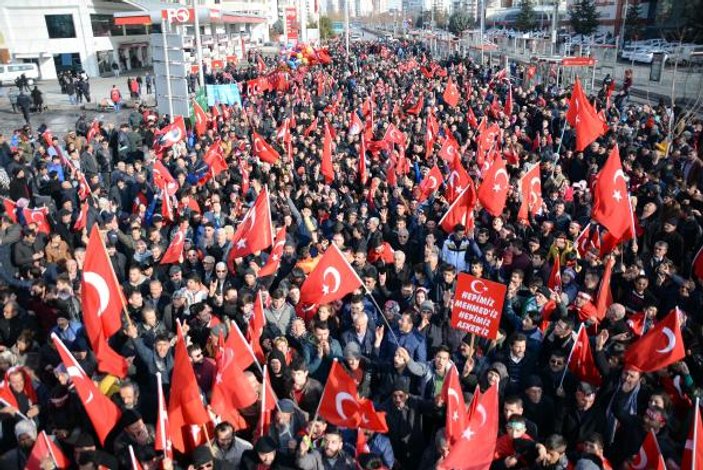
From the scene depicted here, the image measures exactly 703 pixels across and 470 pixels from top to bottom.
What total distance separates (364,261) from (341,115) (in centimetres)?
1136

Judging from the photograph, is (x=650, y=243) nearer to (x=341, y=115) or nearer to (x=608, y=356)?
(x=608, y=356)

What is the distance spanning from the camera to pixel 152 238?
799 centimetres

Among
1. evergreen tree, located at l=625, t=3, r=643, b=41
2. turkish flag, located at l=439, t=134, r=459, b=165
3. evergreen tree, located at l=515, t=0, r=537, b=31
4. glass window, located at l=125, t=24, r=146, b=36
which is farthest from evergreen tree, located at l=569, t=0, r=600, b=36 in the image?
turkish flag, located at l=439, t=134, r=459, b=165

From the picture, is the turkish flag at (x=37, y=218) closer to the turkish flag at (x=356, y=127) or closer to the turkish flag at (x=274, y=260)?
the turkish flag at (x=274, y=260)

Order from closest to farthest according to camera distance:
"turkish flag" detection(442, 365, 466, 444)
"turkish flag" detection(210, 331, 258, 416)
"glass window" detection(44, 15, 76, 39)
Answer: "turkish flag" detection(442, 365, 466, 444)
"turkish flag" detection(210, 331, 258, 416)
"glass window" detection(44, 15, 76, 39)

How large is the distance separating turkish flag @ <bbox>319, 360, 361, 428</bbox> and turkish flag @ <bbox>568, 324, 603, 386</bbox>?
198 cm

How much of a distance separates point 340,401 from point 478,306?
1588mm

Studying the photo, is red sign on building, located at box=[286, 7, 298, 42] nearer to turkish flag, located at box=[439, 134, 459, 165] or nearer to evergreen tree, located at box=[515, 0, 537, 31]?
evergreen tree, located at box=[515, 0, 537, 31]

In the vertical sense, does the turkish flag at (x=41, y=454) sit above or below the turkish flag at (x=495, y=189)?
below

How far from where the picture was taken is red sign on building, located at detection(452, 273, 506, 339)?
5312mm

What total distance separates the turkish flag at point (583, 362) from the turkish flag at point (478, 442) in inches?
55.5

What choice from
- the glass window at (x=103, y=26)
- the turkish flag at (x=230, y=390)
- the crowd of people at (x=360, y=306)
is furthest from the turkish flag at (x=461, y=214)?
the glass window at (x=103, y=26)

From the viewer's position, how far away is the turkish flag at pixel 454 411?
4363 mm

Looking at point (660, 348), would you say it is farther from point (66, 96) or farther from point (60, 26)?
point (60, 26)
